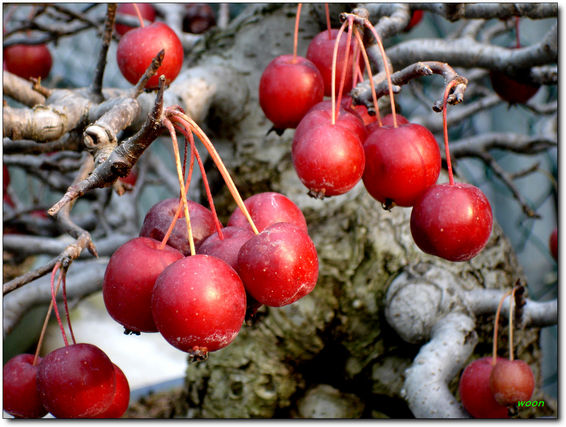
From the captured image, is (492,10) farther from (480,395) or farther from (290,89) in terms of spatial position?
(480,395)

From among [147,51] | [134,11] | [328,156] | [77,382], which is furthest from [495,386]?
[134,11]

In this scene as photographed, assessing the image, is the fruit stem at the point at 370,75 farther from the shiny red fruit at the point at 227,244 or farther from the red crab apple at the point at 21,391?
the red crab apple at the point at 21,391

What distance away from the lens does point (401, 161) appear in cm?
59

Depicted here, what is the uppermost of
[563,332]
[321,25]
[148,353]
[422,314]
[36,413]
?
[321,25]

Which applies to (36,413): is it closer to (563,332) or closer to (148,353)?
(563,332)

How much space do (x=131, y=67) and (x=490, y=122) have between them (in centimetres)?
142

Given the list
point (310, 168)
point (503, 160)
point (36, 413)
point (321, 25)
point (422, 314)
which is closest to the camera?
point (310, 168)

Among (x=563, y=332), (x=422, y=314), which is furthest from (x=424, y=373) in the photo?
(x=563, y=332)

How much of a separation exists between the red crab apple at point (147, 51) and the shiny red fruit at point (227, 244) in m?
0.33

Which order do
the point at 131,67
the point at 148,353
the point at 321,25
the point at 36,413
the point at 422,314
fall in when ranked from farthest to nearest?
the point at 148,353 → the point at 321,25 → the point at 422,314 → the point at 131,67 → the point at 36,413

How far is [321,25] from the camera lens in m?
1.10

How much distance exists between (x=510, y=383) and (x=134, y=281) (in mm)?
552

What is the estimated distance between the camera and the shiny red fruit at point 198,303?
0.46 m

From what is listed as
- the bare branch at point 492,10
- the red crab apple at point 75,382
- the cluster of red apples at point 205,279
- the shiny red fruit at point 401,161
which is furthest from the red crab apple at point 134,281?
the bare branch at point 492,10
